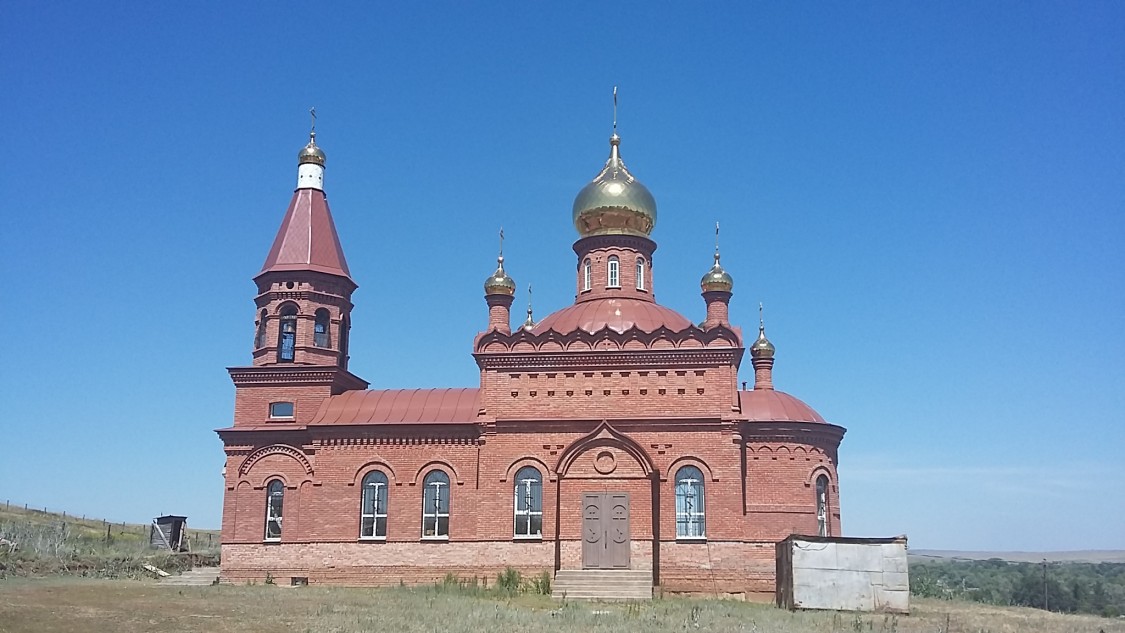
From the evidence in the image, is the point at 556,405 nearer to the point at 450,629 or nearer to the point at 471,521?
the point at 471,521

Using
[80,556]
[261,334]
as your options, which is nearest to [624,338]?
[261,334]

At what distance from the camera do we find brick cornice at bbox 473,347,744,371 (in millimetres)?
24812

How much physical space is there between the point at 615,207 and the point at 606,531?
378 inches

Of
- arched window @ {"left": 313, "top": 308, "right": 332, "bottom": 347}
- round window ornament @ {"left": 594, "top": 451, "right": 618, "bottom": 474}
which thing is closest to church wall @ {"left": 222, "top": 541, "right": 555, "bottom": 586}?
round window ornament @ {"left": 594, "top": 451, "right": 618, "bottom": 474}

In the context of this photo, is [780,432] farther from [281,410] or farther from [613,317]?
[281,410]

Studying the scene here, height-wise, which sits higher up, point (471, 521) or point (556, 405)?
point (556, 405)

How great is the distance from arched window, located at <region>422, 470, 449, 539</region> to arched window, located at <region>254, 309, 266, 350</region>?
6.21 meters

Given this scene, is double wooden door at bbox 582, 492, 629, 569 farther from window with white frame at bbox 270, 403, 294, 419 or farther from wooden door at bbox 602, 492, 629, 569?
window with white frame at bbox 270, 403, 294, 419

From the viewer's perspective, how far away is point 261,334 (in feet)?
92.4

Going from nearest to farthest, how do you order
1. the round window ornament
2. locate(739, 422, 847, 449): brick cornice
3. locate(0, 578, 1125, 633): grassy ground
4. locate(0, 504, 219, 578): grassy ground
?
locate(0, 578, 1125, 633): grassy ground
the round window ornament
locate(0, 504, 219, 578): grassy ground
locate(739, 422, 847, 449): brick cornice

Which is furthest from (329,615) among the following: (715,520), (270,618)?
(715,520)

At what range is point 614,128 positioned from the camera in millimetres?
Answer: 30609

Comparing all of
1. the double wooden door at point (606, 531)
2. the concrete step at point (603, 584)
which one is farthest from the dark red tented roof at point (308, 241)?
the concrete step at point (603, 584)

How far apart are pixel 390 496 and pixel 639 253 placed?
31.9 feet
